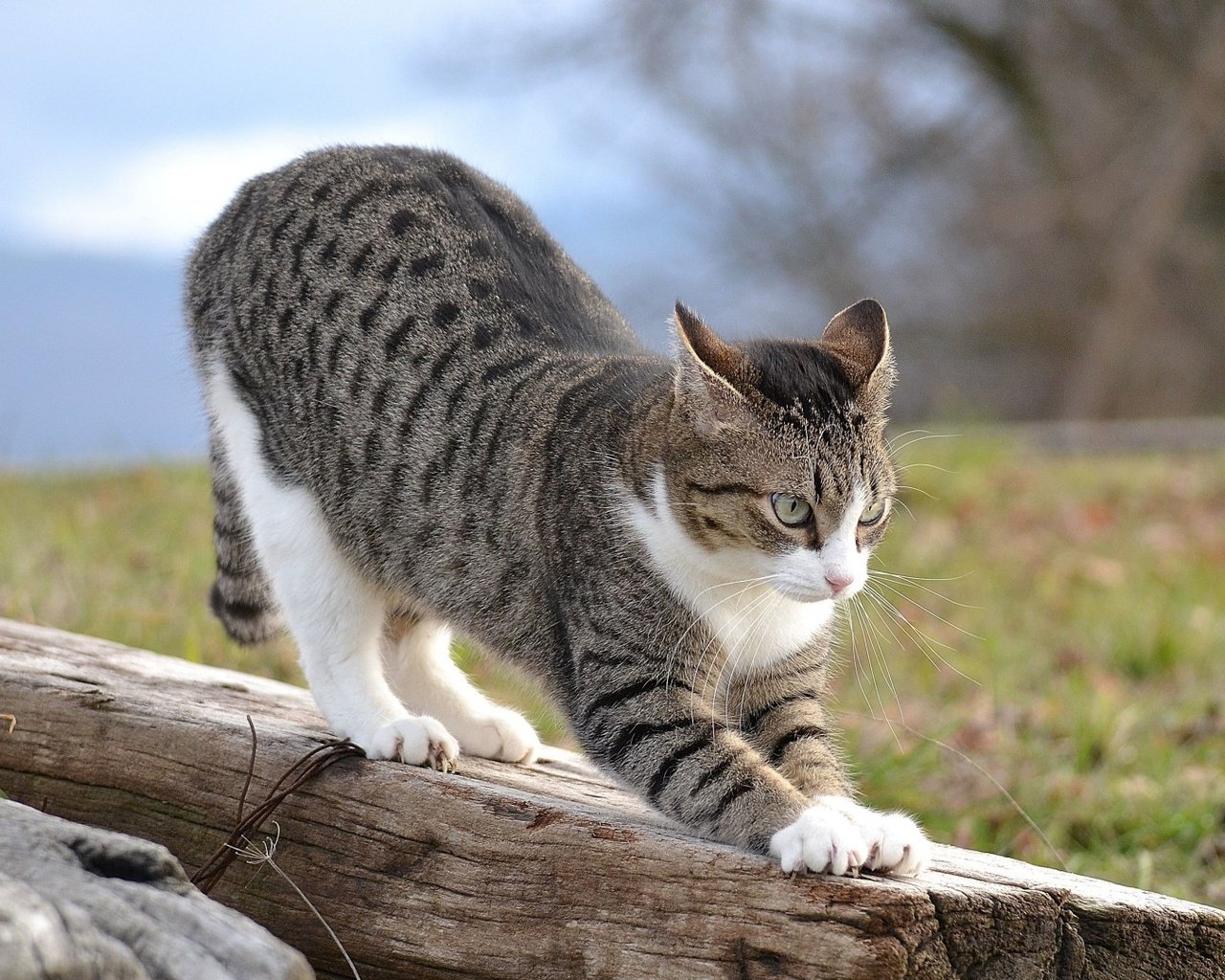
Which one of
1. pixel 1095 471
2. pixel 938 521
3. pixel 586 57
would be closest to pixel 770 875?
pixel 938 521

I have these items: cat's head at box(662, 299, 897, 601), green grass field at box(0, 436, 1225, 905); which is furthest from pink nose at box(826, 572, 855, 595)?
green grass field at box(0, 436, 1225, 905)

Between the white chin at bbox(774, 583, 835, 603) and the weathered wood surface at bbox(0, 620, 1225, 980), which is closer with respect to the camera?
the weathered wood surface at bbox(0, 620, 1225, 980)

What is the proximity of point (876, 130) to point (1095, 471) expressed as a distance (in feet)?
18.7

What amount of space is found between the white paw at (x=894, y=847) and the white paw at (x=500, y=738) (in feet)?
3.30

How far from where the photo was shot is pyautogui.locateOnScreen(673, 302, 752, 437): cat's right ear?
8.24ft

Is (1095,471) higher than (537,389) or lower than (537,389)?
lower

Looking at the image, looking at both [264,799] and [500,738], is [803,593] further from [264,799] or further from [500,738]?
[264,799]

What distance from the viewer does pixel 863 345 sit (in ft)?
8.91

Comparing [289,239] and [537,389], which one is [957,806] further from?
[289,239]

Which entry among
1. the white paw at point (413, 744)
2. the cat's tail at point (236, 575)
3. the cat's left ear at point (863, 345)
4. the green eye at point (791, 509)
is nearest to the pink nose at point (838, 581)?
the green eye at point (791, 509)

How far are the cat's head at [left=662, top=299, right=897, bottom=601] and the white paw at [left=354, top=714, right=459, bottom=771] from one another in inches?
25.1

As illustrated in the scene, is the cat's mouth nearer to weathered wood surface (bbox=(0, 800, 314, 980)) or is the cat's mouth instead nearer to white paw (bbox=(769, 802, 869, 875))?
white paw (bbox=(769, 802, 869, 875))

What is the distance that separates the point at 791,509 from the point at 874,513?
0.20m

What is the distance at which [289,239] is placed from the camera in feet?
10.7
